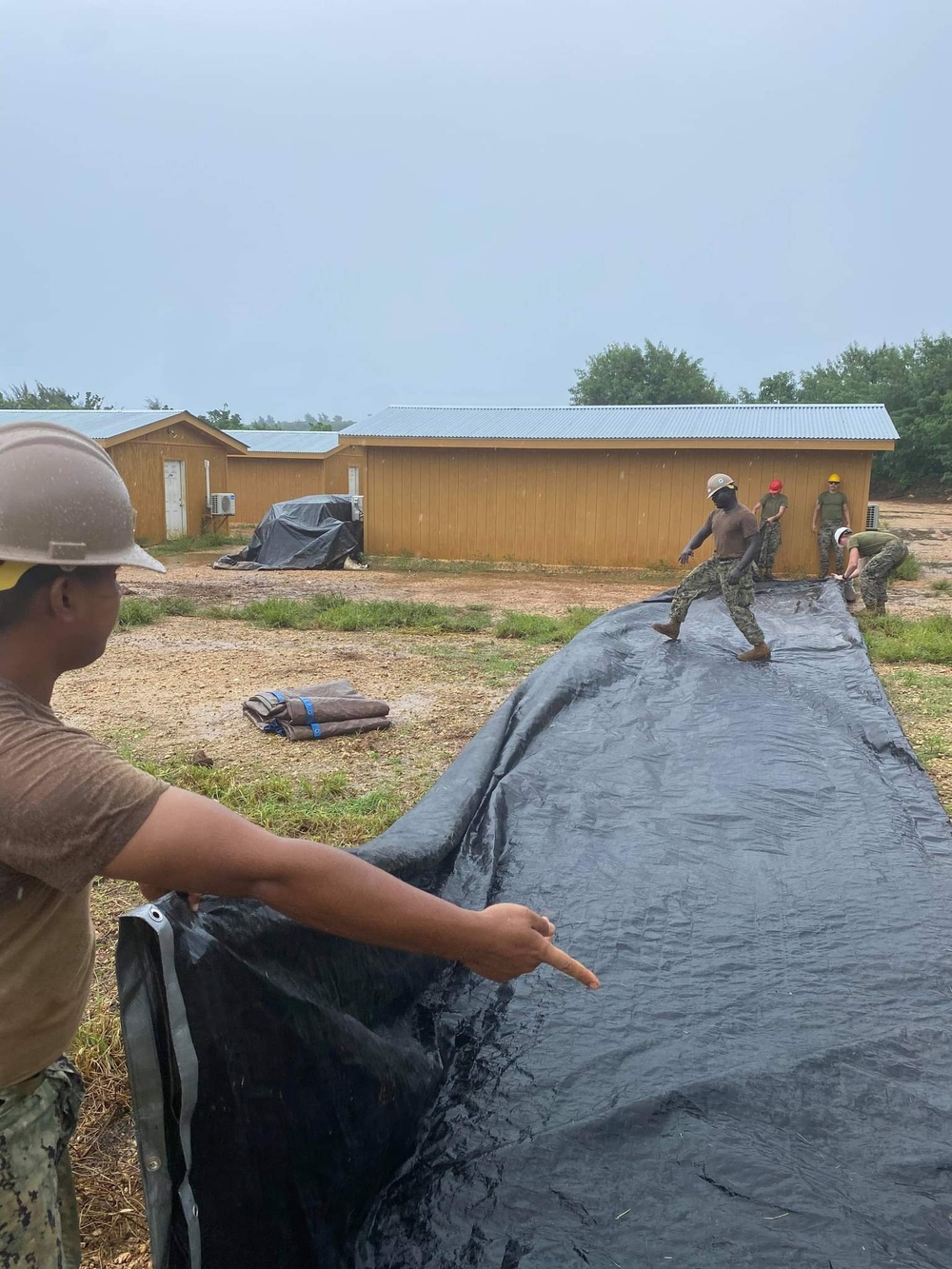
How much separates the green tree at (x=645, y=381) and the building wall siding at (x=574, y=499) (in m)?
24.9

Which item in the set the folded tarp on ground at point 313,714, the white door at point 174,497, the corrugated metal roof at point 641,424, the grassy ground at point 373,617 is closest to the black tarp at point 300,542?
the corrugated metal roof at point 641,424

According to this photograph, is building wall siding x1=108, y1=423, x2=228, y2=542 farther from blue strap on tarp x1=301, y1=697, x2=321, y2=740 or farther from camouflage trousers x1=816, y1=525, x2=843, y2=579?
blue strap on tarp x1=301, y1=697, x2=321, y2=740

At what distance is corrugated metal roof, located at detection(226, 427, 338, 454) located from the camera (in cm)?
2663

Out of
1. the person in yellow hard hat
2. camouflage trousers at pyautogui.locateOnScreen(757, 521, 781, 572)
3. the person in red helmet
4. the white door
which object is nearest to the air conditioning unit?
the white door

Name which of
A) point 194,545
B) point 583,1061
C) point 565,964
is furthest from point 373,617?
point 194,545

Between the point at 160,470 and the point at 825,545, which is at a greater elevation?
the point at 160,470

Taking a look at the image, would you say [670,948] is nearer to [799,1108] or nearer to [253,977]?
[799,1108]

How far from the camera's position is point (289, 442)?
28.2m

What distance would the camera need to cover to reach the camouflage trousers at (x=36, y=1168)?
1195mm

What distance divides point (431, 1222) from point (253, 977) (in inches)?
25.6

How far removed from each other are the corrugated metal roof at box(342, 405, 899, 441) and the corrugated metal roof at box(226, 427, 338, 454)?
827 centimetres

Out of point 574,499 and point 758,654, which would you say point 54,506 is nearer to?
point 758,654

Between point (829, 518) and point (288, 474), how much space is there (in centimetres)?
1696

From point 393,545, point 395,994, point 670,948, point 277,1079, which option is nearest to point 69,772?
point 277,1079
